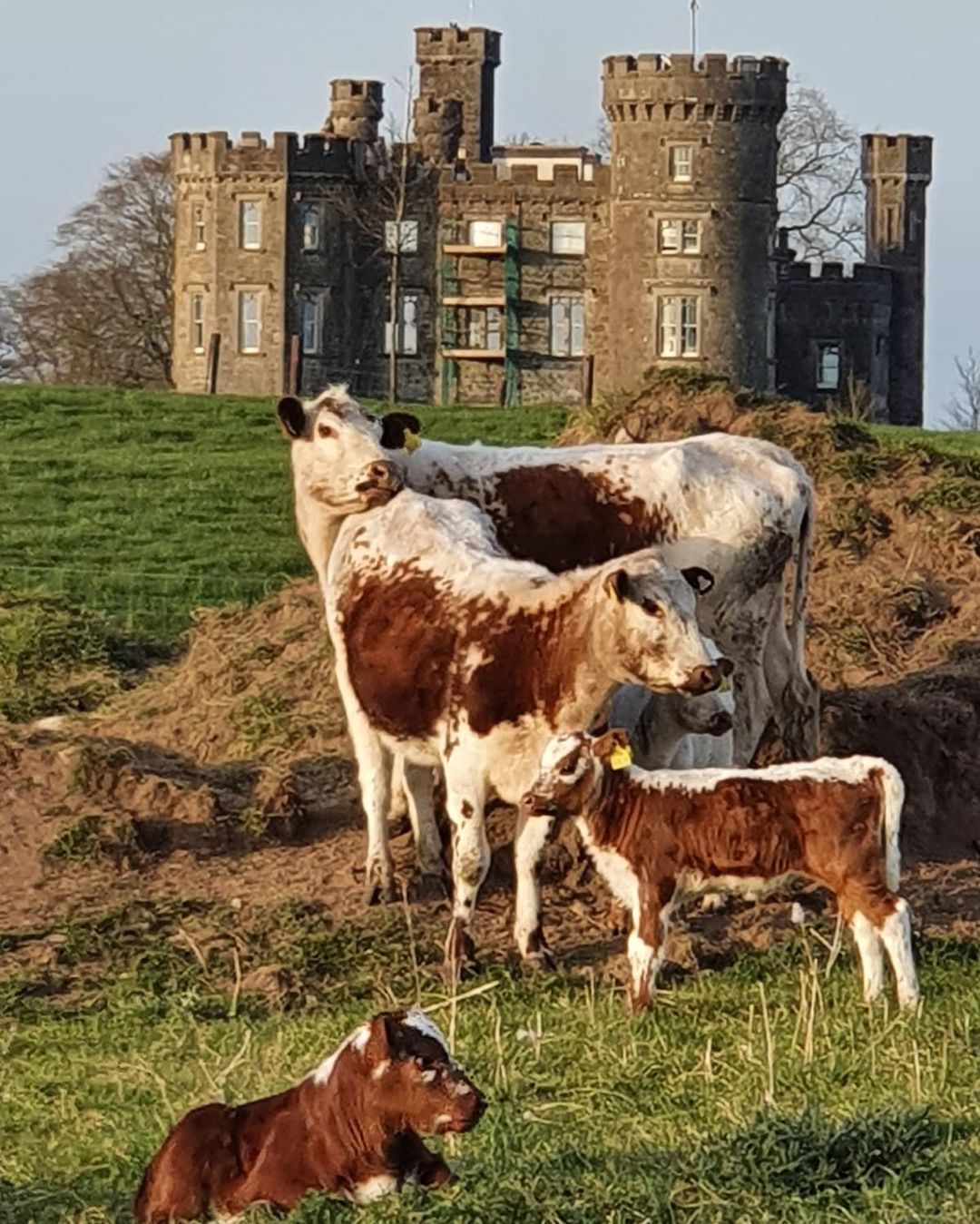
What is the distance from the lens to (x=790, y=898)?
14438 mm

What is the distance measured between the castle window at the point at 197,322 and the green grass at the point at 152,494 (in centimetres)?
4817

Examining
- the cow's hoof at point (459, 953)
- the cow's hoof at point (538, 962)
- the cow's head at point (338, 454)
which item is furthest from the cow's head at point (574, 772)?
the cow's head at point (338, 454)

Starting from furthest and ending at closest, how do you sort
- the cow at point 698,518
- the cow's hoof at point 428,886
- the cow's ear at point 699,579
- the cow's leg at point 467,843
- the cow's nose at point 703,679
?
the cow at point 698,518, the cow's hoof at point 428,886, the cow's ear at point 699,579, the cow's leg at point 467,843, the cow's nose at point 703,679

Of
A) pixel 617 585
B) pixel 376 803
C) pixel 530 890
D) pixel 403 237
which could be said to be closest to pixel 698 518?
pixel 376 803

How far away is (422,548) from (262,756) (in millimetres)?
3467

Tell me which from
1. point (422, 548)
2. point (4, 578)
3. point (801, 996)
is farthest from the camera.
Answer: point (4, 578)

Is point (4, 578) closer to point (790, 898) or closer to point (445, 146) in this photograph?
point (790, 898)

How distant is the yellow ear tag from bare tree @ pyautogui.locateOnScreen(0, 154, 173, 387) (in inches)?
3067

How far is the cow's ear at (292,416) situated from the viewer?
52.0 feet

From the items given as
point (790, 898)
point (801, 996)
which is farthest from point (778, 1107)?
point (790, 898)

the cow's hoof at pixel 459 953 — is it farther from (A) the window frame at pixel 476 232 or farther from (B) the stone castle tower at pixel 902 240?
(B) the stone castle tower at pixel 902 240

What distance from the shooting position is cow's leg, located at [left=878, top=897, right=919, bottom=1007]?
11.6m

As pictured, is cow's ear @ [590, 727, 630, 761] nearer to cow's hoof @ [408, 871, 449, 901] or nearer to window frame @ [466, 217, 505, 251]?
cow's hoof @ [408, 871, 449, 901]

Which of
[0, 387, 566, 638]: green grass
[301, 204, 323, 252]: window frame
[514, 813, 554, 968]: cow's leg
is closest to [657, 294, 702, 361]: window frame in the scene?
[301, 204, 323, 252]: window frame
